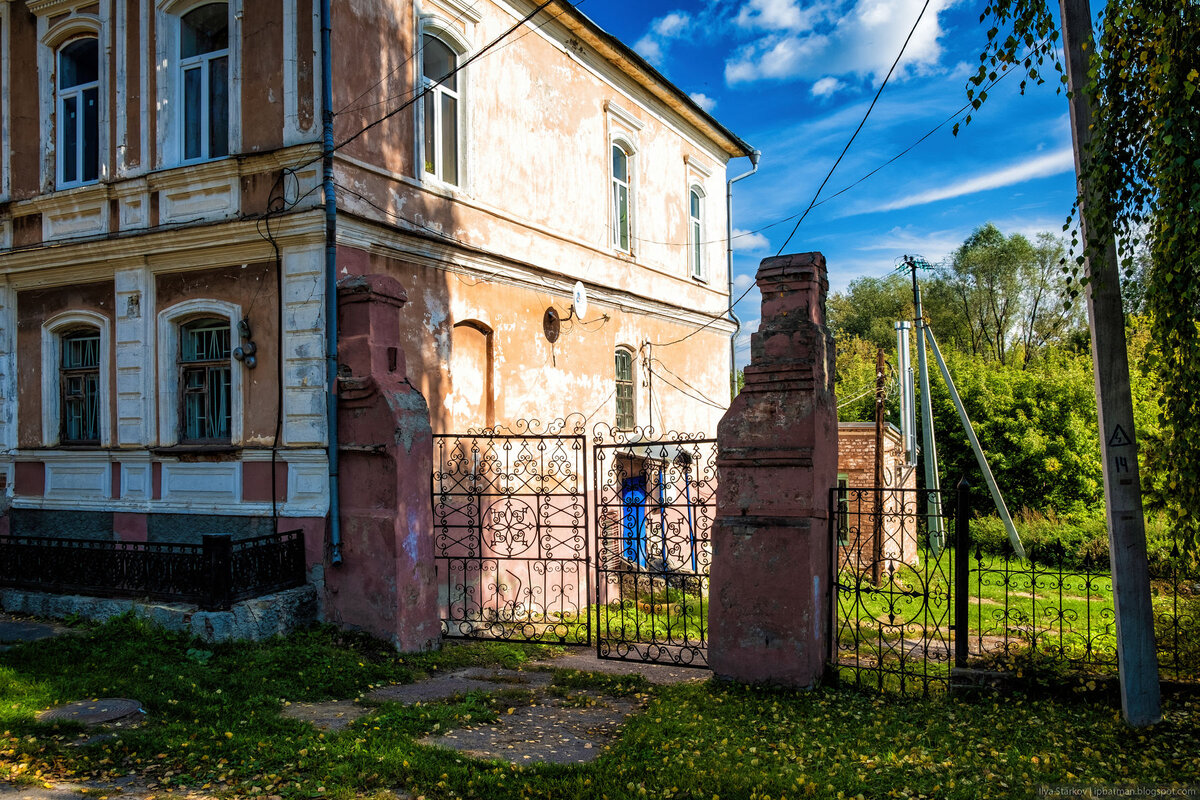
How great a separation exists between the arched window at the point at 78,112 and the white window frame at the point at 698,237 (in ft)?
37.6

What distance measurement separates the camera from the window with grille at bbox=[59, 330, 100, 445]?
10906 mm

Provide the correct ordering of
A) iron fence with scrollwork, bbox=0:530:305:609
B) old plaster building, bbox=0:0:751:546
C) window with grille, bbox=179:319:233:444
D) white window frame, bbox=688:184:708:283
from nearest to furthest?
iron fence with scrollwork, bbox=0:530:305:609, old plaster building, bbox=0:0:751:546, window with grille, bbox=179:319:233:444, white window frame, bbox=688:184:708:283

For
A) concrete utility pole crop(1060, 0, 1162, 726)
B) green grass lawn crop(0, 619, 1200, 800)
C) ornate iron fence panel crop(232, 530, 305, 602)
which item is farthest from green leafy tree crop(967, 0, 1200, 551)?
ornate iron fence panel crop(232, 530, 305, 602)

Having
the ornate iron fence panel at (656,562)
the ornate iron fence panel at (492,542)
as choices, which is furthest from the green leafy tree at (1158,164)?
the ornate iron fence panel at (492,542)

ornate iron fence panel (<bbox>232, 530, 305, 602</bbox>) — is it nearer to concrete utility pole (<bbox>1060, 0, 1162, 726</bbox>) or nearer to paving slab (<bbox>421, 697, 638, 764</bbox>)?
paving slab (<bbox>421, 697, 638, 764</bbox>)

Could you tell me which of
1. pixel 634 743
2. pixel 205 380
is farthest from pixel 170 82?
pixel 634 743

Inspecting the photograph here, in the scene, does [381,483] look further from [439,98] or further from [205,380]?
[439,98]

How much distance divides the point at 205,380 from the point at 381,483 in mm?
3133

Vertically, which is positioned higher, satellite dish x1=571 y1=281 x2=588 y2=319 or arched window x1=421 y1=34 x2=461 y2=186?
arched window x1=421 y1=34 x2=461 y2=186

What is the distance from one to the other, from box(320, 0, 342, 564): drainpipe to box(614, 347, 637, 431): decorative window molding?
713cm

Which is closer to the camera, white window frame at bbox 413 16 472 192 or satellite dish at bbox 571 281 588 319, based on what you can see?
white window frame at bbox 413 16 472 192

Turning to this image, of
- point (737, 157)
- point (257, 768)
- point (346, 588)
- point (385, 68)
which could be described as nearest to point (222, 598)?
point (346, 588)

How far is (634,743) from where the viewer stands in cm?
548

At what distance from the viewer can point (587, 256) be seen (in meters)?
14.3
